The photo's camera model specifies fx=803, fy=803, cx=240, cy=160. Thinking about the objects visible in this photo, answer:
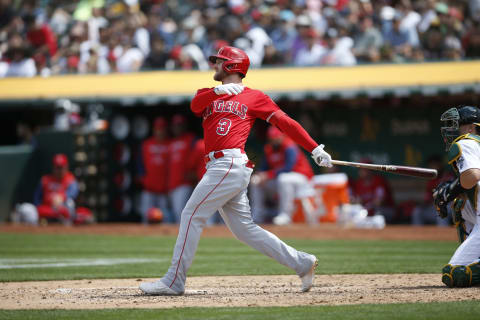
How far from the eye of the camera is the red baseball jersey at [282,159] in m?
14.4

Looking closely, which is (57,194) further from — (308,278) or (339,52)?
(308,278)

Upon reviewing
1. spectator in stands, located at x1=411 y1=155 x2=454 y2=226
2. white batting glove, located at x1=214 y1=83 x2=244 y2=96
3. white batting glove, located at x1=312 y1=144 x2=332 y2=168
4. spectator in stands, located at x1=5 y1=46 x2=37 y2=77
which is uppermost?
spectator in stands, located at x1=5 y1=46 x2=37 y2=77

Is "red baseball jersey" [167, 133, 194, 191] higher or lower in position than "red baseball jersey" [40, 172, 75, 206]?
higher

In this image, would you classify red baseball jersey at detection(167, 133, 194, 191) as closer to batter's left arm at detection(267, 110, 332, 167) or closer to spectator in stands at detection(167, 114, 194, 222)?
spectator in stands at detection(167, 114, 194, 222)

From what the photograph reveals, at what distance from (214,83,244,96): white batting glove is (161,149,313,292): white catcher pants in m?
0.44

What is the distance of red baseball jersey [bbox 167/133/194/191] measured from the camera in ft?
48.9

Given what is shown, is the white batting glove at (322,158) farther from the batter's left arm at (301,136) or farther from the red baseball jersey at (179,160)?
the red baseball jersey at (179,160)

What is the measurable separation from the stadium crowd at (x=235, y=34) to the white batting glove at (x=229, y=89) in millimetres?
8446

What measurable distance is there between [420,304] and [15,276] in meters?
4.03

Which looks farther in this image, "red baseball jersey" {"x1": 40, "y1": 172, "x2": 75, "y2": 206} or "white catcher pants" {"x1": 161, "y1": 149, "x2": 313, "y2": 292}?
"red baseball jersey" {"x1": 40, "y1": 172, "x2": 75, "y2": 206}

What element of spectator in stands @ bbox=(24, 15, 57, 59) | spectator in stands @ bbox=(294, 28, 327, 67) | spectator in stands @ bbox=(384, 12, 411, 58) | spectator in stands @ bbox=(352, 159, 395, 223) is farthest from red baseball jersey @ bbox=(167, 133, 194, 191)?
spectator in stands @ bbox=(24, 15, 57, 59)

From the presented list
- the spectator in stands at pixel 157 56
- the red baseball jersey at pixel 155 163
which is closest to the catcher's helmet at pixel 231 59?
the red baseball jersey at pixel 155 163

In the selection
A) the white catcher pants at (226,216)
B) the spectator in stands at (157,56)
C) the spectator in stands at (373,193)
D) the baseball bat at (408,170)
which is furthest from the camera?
the spectator in stands at (157,56)

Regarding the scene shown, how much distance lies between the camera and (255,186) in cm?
1480
